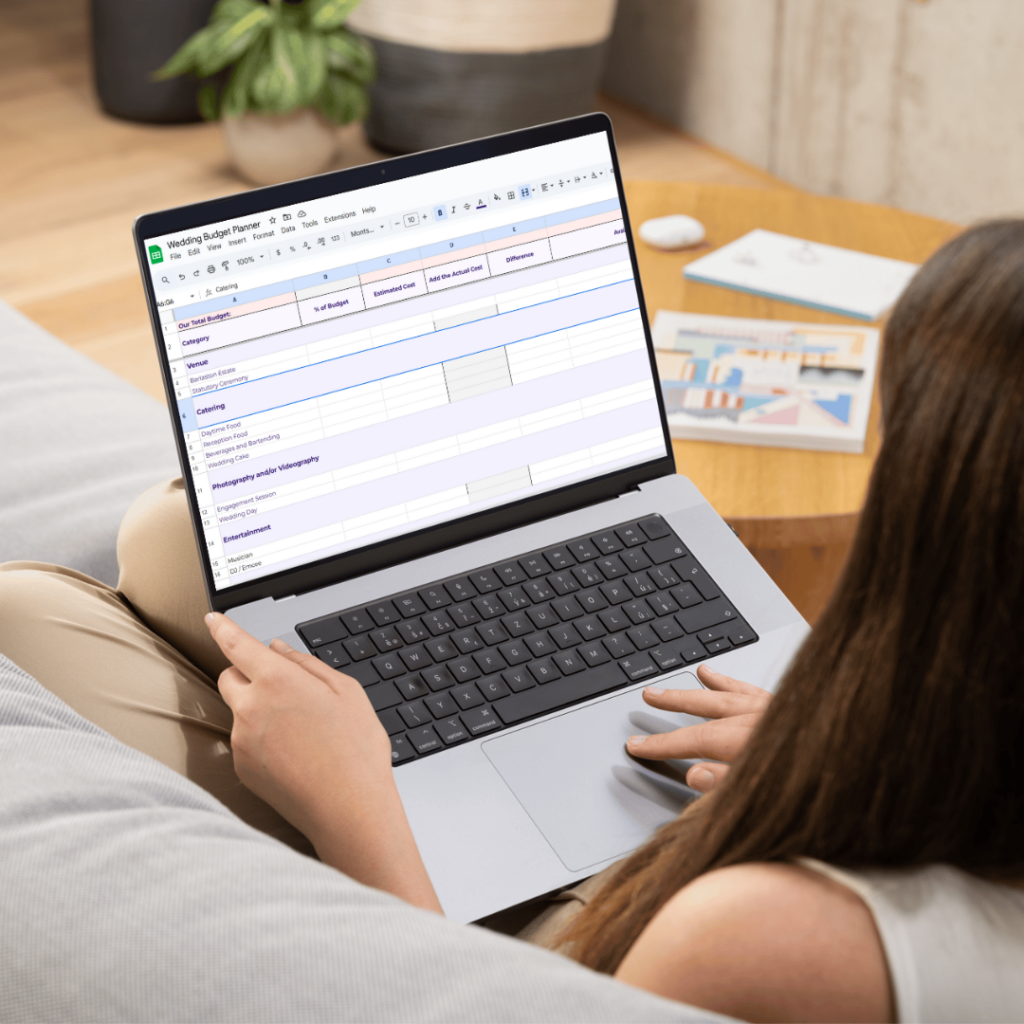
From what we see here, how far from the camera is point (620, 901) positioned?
25.3 inches

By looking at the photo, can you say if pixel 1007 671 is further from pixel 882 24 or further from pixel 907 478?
pixel 882 24

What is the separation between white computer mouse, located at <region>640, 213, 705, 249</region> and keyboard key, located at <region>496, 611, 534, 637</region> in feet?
2.92

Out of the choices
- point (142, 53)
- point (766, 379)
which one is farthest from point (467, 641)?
point (142, 53)

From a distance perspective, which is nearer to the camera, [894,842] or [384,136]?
[894,842]

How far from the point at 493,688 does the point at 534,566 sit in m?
0.12

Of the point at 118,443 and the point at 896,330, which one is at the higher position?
the point at 896,330

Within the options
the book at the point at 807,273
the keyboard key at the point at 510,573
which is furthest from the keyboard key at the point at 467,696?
the book at the point at 807,273

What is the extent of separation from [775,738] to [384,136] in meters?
3.06

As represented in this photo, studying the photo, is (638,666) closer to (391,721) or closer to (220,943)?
(391,721)

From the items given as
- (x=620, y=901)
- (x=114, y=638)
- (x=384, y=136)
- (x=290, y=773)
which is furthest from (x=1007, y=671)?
(x=384, y=136)

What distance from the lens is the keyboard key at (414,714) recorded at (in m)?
0.81

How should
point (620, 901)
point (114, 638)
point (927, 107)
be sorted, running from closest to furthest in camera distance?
point (620, 901)
point (114, 638)
point (927, 107)

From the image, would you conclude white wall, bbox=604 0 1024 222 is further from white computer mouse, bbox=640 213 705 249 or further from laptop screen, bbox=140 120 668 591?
laptop screen, bbox=140 120 668 591

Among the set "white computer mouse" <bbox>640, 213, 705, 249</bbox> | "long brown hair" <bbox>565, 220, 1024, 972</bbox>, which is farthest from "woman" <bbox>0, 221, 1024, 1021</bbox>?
"white computer mouse" <bbox>640, 213, 705, 249</bbox>
